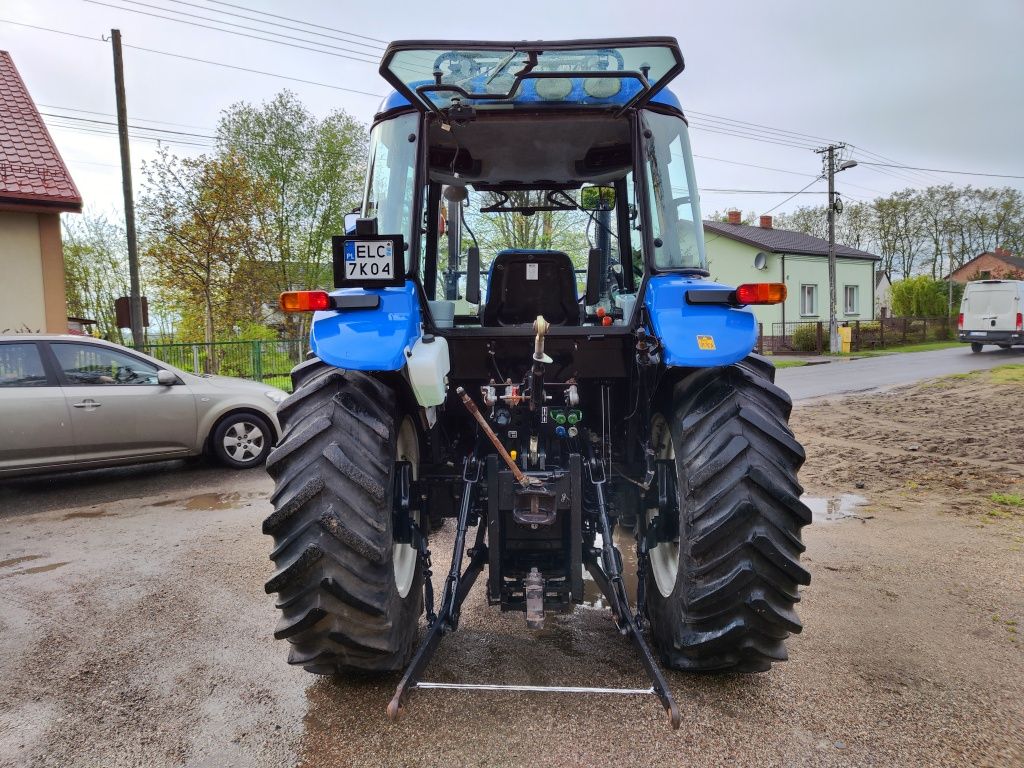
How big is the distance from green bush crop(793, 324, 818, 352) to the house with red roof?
25.8 m

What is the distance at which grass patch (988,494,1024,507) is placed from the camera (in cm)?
555

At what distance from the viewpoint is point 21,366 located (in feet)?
22.1

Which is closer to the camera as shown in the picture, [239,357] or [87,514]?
[87,514]

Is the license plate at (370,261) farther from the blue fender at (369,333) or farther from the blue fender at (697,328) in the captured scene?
the blue fender at (697,328)

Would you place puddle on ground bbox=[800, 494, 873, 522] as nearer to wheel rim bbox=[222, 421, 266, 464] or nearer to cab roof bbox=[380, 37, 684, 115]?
cab roof bbox=[380, 37, 684, 115]

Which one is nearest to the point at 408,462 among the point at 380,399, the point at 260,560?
the point at 380,399

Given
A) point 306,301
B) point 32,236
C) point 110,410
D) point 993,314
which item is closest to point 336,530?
point 306,301

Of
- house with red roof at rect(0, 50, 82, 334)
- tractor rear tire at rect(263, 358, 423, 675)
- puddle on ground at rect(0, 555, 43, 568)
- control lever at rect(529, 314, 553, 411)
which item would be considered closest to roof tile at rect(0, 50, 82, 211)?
house with red roof at rect(0, 50, 82, 334)

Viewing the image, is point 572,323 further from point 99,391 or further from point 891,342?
point 891,342

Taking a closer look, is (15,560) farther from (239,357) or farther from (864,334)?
(864,334)

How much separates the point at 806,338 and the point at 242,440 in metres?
26.1

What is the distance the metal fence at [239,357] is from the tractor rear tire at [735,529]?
44.4 ft

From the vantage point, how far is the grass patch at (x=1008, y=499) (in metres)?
5.55

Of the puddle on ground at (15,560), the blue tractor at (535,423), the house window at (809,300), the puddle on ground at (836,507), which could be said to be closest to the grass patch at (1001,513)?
the puddle on ground at (836,507)
